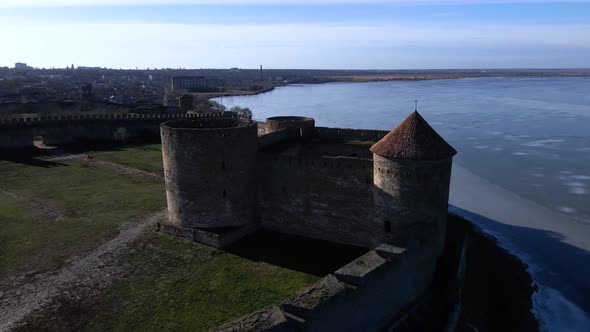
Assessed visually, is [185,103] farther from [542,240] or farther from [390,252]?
[390,252]

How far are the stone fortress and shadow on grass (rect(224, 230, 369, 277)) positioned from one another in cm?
38

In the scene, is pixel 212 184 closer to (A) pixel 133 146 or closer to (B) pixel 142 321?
(B) pixel 142 321

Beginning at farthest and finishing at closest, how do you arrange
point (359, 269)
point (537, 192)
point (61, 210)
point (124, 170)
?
point (124, 170) < point (537, 192) < point (61, 210) < point (359, 269)

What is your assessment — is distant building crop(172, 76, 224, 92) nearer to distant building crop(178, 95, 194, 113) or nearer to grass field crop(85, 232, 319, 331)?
distant building crop(178, 95, 194, 113)

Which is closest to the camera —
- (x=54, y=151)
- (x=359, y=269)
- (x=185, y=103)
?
(x=359, y=269)

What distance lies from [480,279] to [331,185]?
7304 millimetres

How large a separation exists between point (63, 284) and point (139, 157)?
21503 mm

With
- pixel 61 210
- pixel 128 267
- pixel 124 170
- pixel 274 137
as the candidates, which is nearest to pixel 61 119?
pixel 124 170

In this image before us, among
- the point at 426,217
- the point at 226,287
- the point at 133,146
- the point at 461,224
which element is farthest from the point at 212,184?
the point at 133,146

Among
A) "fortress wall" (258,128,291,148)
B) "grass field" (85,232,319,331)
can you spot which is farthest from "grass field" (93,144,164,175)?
"grass field" (85,232,319,331)

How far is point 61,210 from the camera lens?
22.2 meters

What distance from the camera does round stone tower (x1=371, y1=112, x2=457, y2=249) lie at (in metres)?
14.7

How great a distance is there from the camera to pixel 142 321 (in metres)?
13.0

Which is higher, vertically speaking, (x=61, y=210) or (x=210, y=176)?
(x=210, y=176)
